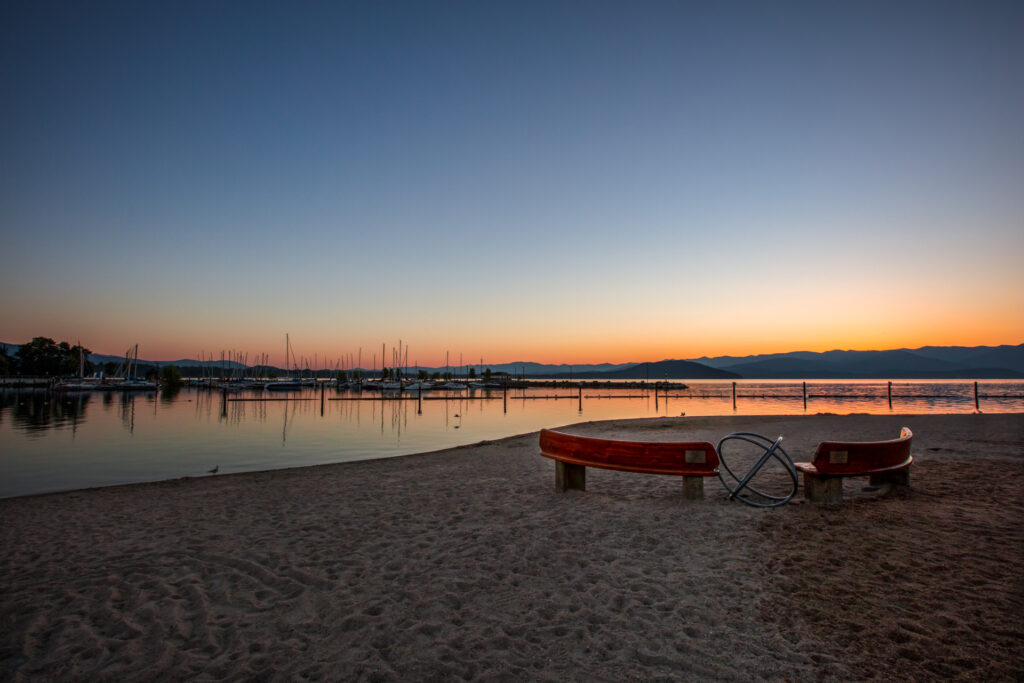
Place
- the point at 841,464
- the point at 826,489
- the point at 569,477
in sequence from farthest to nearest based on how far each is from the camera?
the point at 569,477, the point at 826,489, the point at 841,464

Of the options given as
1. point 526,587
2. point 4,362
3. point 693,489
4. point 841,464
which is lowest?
point 526,587

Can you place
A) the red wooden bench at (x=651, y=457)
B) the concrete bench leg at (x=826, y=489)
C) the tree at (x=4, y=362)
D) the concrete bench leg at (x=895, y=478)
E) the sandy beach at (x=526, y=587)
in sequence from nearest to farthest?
the sandy beach at (x=526, y=587), the concrete bench leg at (x=826, y=489), the red wooden bench at (x=651, y=457), the concrete bench leg at (x=895, y=478), the tree at (x=4, y=362)

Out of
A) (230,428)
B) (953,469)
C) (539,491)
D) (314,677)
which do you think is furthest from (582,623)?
(230,428)

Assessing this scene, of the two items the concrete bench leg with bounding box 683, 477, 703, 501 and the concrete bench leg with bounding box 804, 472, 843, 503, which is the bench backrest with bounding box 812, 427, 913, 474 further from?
the concrete bench leg with bounding box 683, 477, 703, 501

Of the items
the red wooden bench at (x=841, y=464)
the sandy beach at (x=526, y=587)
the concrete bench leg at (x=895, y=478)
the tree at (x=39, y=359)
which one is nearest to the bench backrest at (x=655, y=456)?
the sandy beach at (x=526, y=587)

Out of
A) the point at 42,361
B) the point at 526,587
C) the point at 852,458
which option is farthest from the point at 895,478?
the point at 42,361

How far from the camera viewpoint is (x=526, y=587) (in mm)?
4711

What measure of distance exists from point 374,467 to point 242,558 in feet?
22.4

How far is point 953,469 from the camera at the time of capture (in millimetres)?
9078

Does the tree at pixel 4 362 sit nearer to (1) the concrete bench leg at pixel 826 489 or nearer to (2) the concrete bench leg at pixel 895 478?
(1) the concrete bench leg at pixel 826 489

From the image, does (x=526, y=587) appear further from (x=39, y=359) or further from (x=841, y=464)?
(x=39, y=359)

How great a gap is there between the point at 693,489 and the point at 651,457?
922mm

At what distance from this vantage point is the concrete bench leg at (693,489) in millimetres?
7402

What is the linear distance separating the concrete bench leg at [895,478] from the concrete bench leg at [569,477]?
4302 mm
